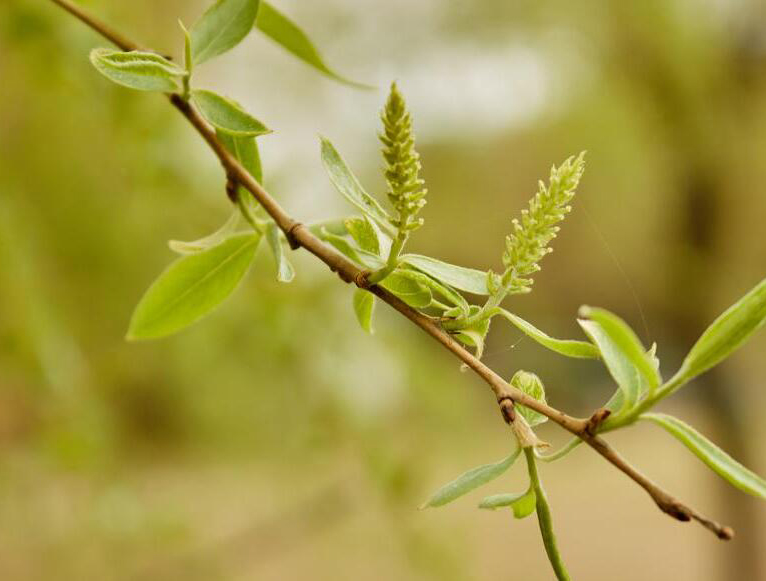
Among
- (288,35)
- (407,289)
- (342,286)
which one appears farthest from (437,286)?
(342,286)

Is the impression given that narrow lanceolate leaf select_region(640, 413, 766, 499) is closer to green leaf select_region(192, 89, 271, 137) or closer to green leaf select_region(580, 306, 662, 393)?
green leaf select_region(580, 306, 662, 393)

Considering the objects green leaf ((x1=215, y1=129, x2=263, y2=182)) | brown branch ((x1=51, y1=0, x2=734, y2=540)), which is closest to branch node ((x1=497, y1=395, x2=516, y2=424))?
brown branch ((x1=51, y1=0, x2=734, y2=540))

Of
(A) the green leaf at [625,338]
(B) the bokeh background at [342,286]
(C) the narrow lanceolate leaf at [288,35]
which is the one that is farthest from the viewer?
(B) the bokeh background at [342,286]

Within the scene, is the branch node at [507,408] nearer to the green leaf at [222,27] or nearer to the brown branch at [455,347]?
the brown branch at [455,347]

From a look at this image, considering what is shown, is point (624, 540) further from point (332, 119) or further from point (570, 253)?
point (332, 119)

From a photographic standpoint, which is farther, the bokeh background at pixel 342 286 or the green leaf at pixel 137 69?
the bokeh background at pixel 342 286

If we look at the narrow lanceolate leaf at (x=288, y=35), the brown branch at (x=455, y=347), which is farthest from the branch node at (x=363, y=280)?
the narrow lanceolate leaf at (x=288, y=35)
